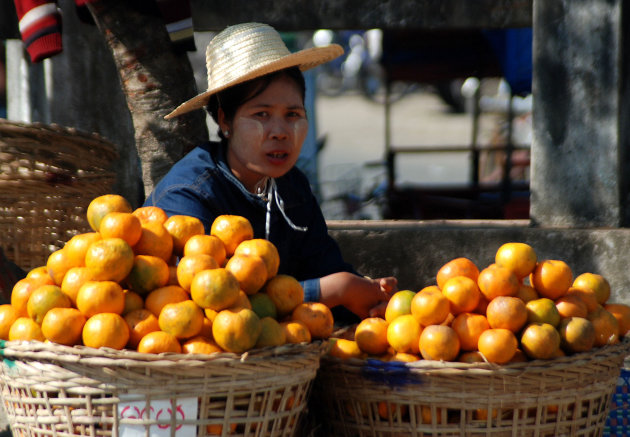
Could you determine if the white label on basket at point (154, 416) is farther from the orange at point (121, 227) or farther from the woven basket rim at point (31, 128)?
the woven basket rim at point (31, 128)

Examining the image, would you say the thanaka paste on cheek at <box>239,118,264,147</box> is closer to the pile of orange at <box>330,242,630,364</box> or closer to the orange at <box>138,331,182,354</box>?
the pile of orange at <box>330,242,630,364</box>

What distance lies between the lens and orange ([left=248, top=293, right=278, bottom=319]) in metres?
1.95

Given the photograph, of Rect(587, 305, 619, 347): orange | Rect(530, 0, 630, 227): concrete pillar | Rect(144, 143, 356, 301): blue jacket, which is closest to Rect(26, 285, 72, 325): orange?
Rect(144, 143, 356, 301): blue jacket

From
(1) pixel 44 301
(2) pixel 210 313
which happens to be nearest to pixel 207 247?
(2) pixel 210 313

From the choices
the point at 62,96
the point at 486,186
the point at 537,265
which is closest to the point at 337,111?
the point at 486,186

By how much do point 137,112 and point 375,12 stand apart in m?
1.46

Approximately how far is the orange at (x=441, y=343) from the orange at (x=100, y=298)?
781mm

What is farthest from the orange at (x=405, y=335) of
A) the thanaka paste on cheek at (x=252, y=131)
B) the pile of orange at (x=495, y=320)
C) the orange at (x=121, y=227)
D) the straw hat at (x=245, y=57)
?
the straw hat at (x=245, y=57)

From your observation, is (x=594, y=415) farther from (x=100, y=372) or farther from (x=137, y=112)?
(x=137, y=112)

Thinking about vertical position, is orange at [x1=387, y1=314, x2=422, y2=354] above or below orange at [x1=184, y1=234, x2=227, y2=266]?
below

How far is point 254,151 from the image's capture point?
267 centimetres

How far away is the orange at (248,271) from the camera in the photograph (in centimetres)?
192

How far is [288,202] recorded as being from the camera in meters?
2.91

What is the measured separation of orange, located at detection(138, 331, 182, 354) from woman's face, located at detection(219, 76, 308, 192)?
100cm
